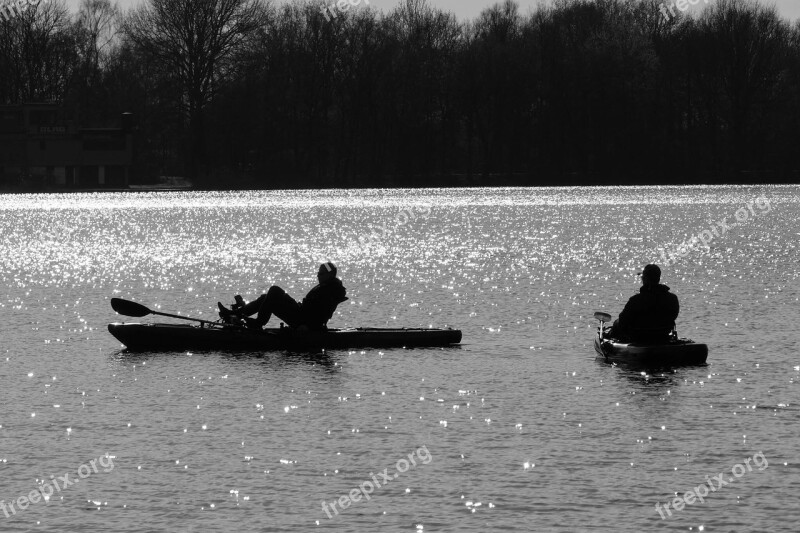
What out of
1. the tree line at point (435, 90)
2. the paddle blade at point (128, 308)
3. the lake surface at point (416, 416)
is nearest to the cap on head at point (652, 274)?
the lake surface at point (416, 416)

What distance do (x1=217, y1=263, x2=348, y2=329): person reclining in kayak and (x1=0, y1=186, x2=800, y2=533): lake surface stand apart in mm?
672

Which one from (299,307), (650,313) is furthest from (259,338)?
(650,313)

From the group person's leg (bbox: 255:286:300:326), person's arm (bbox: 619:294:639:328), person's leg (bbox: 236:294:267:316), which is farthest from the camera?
person's leg (bbox: 236:294:267:316)

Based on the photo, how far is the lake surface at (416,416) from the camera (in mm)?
15414

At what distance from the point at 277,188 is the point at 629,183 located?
33.2m

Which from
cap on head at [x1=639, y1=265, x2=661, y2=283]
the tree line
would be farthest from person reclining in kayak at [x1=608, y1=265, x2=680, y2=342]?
the tree line

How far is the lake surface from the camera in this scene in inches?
607

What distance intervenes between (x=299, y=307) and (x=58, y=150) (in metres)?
121

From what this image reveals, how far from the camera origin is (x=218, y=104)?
426 feet

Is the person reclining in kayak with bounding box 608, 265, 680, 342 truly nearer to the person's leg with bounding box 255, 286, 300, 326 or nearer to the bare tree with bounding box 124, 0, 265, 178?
the person's leg with bounding box 255, 286, 300, 326

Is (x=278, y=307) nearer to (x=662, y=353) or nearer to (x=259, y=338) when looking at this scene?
(x=259, y=338)

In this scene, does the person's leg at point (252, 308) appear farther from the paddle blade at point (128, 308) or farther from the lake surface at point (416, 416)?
the paddle blade at point (128, 308)

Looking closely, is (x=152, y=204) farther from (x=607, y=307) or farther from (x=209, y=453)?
(x=209, y=453)

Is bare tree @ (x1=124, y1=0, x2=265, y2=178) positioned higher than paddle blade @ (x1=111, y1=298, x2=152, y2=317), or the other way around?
bare tree @ (x1=124, y1=0, x2=265, y2=178)
